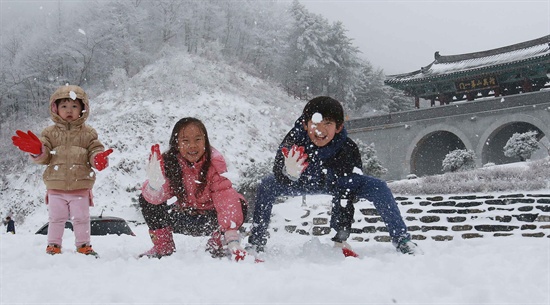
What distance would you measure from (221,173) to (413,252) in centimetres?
143

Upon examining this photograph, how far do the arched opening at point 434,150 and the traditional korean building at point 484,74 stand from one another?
184 centimetres

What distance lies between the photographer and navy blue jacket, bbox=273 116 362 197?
3277 mm

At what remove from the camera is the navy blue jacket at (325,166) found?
3277 millimetres

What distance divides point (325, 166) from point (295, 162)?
1.02 feet

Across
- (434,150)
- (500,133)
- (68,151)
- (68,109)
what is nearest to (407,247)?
(68,151)

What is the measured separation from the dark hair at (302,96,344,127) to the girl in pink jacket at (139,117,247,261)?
75 centimetres

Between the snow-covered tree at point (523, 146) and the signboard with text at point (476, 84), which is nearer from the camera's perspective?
the snow-covered tree at point (523, 146)

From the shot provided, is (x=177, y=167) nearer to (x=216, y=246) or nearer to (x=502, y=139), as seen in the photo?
(x=216, y=246)

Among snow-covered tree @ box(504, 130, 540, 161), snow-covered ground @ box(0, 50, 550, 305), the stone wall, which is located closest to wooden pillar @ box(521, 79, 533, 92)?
snow-covered tree @ box(504, 130, 540, 161)

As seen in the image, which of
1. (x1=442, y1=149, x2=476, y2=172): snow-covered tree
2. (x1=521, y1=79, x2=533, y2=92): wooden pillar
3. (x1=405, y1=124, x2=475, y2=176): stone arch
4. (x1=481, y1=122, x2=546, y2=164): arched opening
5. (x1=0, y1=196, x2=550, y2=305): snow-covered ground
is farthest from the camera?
(x1=405, y1=124, x2=475, y2=176): stone arch

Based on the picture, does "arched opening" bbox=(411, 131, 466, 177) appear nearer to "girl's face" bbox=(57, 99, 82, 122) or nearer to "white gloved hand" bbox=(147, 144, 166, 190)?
"girl's face" bbox=(57, 99, 82, 122)

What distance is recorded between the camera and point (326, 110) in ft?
11.0

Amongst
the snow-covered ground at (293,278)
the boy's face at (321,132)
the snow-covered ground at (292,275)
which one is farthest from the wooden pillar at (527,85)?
the boy's face at (321,132)

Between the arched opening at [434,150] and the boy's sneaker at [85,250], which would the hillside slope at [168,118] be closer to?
the arched opening at [434,150]
